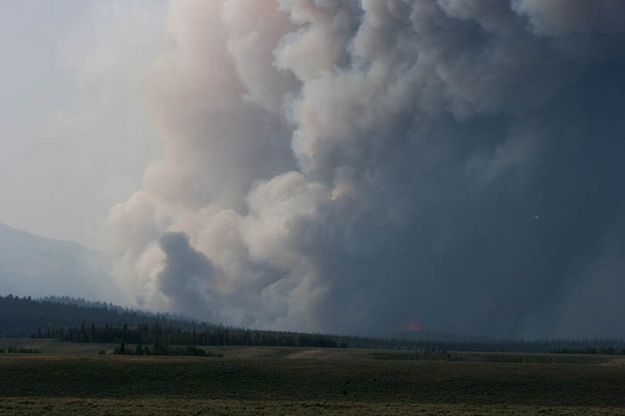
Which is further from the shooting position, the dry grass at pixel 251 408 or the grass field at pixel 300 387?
the grass field at pixel 300 387

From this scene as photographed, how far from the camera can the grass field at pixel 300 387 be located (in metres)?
70.2

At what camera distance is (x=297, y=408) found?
7000cm

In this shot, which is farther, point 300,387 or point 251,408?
point 300,387

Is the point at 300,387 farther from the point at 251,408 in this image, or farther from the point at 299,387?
the point at 251,408

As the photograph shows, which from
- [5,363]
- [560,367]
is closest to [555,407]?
→ [560,367]

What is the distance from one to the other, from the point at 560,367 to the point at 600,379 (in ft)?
26.5

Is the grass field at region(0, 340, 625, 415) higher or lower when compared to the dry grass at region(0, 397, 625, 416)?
higher

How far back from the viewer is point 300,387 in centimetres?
8362

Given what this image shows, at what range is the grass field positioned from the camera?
→ 230 feet

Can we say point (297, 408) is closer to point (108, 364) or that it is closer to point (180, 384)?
point (180, 384)

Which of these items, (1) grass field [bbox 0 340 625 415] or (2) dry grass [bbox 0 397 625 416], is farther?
(1) grass field [bbox 0 340 625 415]

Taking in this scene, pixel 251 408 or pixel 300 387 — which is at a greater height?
pixel 300 387

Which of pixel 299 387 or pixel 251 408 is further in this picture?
pixel 299 387

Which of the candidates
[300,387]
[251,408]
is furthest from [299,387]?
[251,408]
